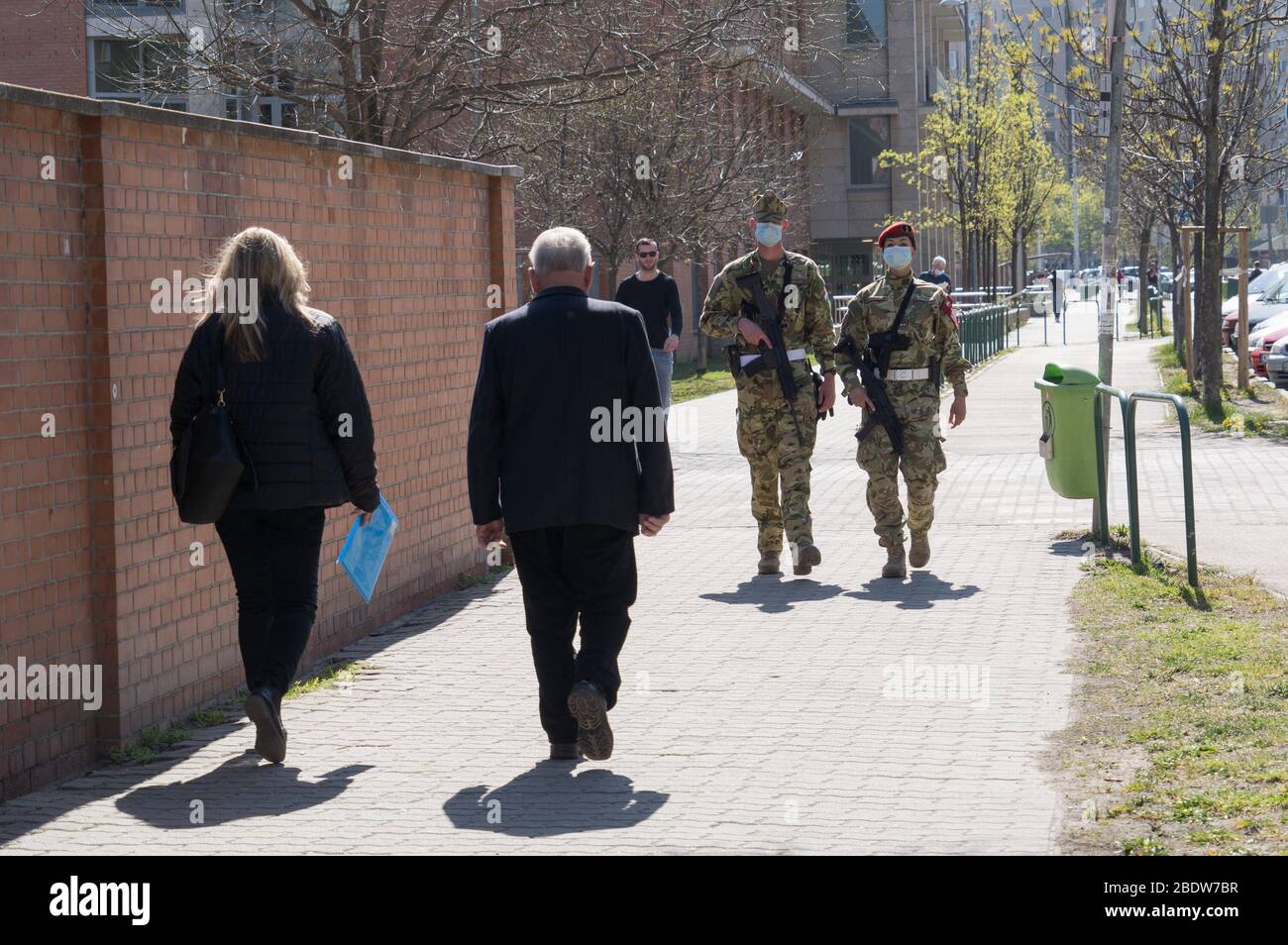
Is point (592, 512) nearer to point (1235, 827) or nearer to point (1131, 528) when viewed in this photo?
point (1235, 827)

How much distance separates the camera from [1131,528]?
10.4m

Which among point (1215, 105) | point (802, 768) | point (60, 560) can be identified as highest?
point (1215, 105)

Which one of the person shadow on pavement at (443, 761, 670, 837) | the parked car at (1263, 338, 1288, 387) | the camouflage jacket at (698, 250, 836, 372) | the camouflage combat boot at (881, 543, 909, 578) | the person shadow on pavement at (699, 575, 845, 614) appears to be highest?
the camouflage jacket at (698, 250, 836, 372)

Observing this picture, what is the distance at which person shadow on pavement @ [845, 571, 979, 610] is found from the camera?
9680 mm

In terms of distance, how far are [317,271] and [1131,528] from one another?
16.1ft

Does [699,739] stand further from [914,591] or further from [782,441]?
[782,441]

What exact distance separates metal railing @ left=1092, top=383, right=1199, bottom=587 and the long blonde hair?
478cm

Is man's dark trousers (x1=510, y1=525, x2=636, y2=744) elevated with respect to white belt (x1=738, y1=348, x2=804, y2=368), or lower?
lower

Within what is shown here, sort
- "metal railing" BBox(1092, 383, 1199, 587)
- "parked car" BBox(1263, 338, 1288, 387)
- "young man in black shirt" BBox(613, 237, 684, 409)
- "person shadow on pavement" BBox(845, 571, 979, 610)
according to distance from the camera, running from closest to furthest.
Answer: "metal railing" BBox(1092, 383, 1199, 587) < "person shadow on pavement" BBox(845, 571, 979, 610) < "young man in black shirt" BBox(613, 237, 684, 409) < "parked car" BBox(1263, 338, 1288, 387)

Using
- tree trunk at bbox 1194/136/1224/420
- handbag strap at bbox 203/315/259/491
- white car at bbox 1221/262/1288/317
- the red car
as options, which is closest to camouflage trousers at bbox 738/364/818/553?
handbag strap at bbox 203/315/259/491

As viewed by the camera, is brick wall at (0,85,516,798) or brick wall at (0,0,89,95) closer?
brick wall at (0,85,516,798)

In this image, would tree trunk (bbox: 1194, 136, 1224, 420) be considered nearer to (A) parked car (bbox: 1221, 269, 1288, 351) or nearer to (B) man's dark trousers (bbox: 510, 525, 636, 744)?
(A) parked car (bbox: 1221, 269, 1288, 351)

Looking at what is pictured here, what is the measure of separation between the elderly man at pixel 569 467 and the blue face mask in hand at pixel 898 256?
4208 millimetres
